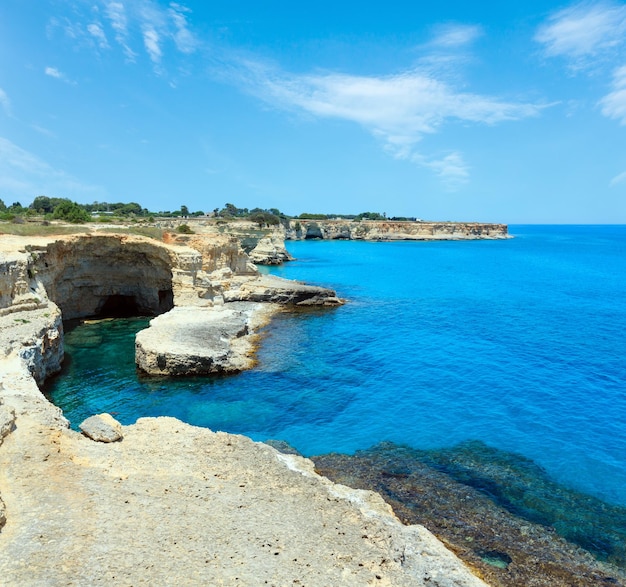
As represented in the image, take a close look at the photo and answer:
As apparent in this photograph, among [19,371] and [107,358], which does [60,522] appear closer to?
[19,371]

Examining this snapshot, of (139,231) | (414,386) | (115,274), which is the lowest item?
(414,386)

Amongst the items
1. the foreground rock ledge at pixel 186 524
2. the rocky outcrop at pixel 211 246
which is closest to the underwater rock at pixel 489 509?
the foreground rock ledge at pixel 186 524

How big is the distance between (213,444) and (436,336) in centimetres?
2394

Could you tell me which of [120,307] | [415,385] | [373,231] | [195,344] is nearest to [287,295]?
[120,307]

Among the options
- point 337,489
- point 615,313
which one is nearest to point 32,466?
point 337,489

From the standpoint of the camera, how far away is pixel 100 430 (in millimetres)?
14047

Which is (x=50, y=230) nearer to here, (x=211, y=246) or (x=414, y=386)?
(x=211, y=246)

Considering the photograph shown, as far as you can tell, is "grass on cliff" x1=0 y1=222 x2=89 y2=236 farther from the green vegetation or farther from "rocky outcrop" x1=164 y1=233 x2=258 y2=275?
the green vegetation

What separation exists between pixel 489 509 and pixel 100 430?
39.6 feet

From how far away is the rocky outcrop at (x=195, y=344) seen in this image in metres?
25.3

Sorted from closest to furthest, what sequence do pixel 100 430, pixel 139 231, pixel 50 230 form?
pixel 100 430 < pixel 50 230 < pixel 139 231

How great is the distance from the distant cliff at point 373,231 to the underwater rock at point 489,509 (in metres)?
135

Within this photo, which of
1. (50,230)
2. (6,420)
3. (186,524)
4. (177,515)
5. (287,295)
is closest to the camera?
(186,524)

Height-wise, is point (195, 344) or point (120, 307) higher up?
point (195, 344)
